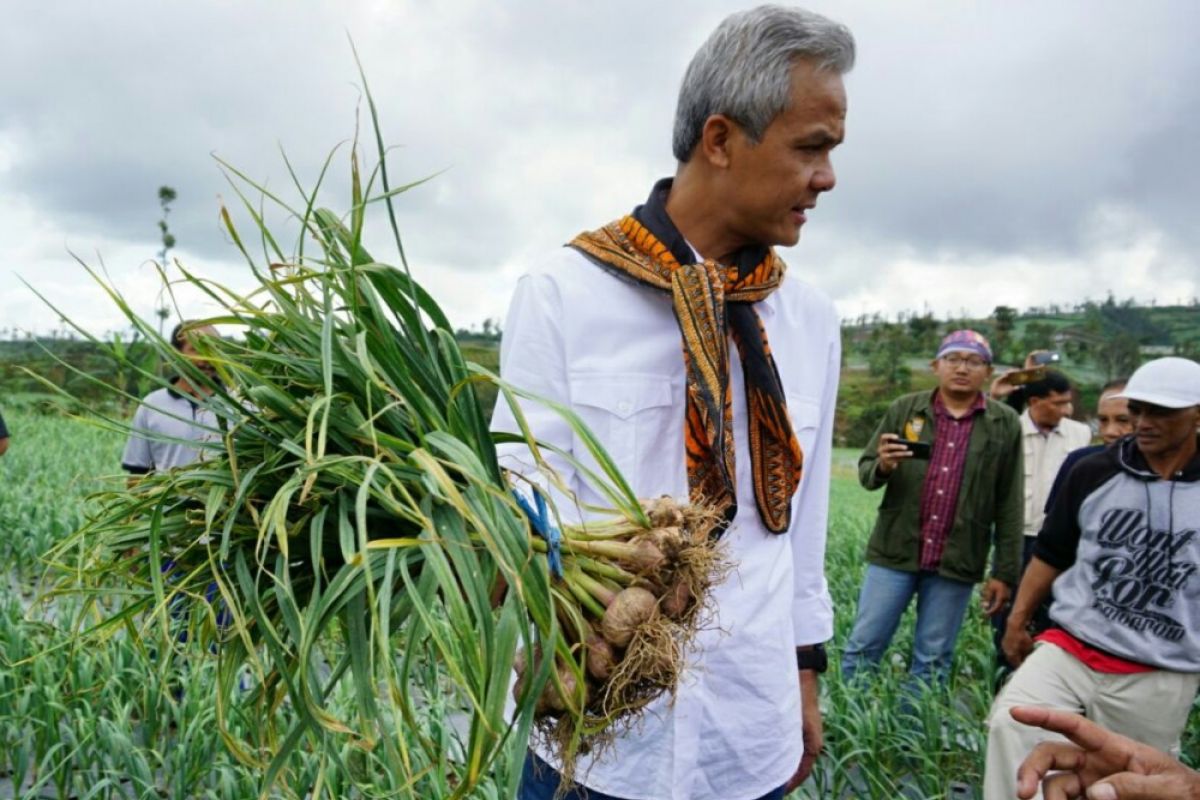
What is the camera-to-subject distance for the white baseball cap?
118 inches

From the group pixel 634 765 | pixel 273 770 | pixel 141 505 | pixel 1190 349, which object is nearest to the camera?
pixel 273 770

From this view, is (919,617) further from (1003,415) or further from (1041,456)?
(1041,456)

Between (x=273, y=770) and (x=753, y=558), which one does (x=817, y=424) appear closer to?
(x=753, y=558)

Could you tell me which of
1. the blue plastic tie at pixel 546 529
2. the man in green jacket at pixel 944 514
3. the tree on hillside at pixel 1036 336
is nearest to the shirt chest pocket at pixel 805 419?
the blue plastic tie at pixel 546 529

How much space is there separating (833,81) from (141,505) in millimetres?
1115

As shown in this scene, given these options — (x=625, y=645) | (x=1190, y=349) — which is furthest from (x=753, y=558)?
(x=1190, y=349)

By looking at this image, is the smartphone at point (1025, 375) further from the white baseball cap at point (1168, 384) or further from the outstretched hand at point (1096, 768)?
the outstretched hand at point (1096, 768)

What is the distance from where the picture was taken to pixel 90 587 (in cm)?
124

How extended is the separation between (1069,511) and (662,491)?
2269 millimetres

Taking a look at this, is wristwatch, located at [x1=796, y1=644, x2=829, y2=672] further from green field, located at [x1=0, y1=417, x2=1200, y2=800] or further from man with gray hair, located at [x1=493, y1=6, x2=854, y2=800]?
green field, located at [x1=0, y1=417, x2=1200, y2=800]

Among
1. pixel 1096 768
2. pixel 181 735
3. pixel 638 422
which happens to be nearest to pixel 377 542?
pixel 638 422

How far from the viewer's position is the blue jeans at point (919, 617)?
4035 mm

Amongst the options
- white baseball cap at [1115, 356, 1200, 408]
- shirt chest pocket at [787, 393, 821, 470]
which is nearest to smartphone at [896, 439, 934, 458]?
white baseball cap at [1115, 356, 1200, 408]

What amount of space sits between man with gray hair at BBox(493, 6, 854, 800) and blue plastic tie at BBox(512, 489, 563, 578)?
0.79 feet
